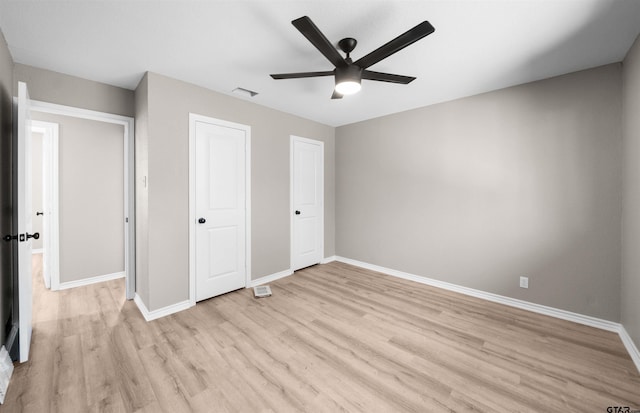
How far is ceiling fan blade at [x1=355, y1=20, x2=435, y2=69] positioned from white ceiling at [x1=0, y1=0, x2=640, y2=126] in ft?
0.81

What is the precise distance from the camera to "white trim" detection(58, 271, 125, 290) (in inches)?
135

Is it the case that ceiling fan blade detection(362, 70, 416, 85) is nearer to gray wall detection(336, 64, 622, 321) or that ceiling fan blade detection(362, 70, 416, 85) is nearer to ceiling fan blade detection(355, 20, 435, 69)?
ceiling fan blade detection(355, 20, 435, 69)

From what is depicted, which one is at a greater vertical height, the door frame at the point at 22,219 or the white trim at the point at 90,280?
the door frame at the point at 22,219

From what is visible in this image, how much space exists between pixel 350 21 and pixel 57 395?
3.22 m

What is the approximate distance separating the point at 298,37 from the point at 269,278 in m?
3.05

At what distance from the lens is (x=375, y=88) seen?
9.99 feet

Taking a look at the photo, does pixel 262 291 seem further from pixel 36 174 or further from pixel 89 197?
pixel 36 174

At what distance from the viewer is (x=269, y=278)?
3.80 meters

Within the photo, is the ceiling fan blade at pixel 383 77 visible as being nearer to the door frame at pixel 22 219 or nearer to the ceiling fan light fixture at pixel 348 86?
the ceiling fan light fixture at pixel 348 86

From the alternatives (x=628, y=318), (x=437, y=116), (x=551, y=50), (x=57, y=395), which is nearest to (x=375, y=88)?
(x=437, y=116)

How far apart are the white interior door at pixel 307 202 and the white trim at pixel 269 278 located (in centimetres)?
19

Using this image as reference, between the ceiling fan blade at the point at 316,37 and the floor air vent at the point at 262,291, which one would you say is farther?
the floor air vent at the point at 262,291

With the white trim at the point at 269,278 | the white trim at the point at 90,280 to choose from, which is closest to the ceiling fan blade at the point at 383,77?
the white trim at the point at 269,278

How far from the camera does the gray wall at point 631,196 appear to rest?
79.7 inches
